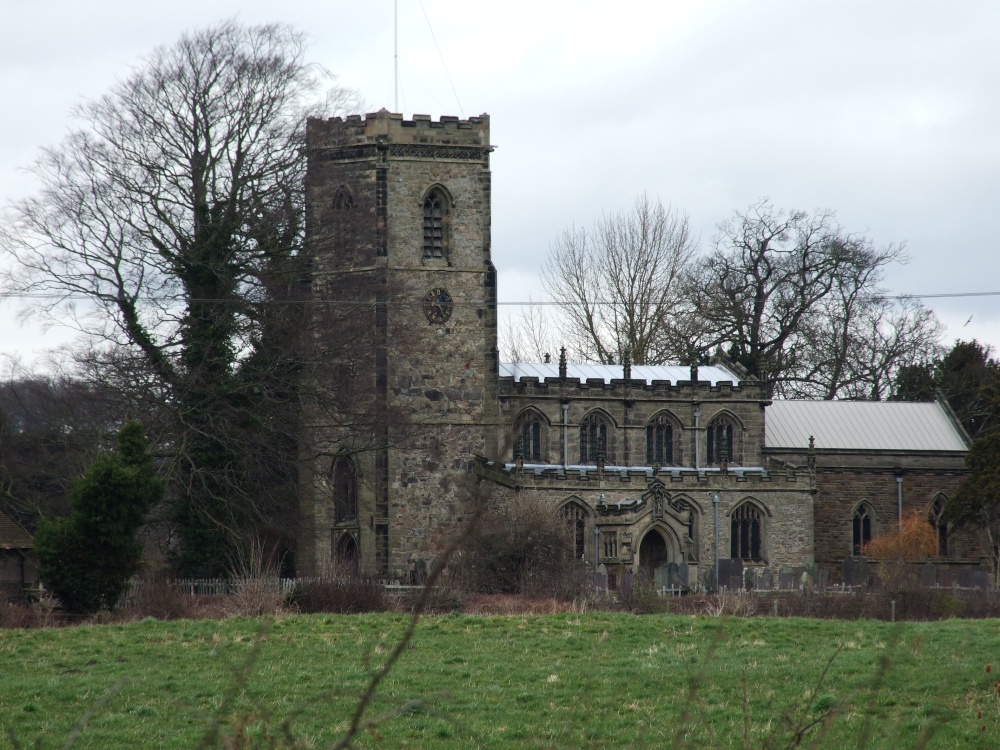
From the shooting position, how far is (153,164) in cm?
3020

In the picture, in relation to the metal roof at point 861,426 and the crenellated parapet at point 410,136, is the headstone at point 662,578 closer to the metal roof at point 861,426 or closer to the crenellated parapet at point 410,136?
the metal roof at point 861,426

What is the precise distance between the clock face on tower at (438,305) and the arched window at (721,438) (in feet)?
28.3

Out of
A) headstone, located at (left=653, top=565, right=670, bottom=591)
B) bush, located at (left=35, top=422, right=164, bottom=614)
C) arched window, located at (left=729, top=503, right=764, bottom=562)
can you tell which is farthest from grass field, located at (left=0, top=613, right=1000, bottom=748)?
arched window, located at (left=729, top=503, right=764, bottom=562)

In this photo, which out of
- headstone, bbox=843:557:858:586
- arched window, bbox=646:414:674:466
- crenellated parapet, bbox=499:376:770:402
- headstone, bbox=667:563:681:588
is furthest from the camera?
arched window, bbox=646:414:674:466

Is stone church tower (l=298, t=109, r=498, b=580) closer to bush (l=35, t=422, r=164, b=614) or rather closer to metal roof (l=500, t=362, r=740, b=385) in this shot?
metal roof (l=500, t=362, r=740, b=385)

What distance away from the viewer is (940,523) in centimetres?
4081

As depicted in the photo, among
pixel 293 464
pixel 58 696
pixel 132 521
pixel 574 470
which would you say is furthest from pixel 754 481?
pixel 58 696

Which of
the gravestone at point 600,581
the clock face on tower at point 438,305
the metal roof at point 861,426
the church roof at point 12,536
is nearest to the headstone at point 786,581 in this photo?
the gravestone at point 600,581

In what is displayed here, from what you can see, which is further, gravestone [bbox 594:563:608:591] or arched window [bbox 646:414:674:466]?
arched window [bbox 646:414:674:466]

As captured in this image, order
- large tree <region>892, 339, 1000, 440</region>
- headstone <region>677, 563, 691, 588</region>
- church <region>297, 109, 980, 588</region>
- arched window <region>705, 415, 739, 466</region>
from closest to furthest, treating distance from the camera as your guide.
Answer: headstone <region>677, 563, 691, 588</region>
church <region>297, 109, 980, 588</region>
arched window <region>705, 415, 739, 466</region>
large tree <region>892, 339, 1000, 440</region>

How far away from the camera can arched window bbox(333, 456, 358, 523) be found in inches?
1393

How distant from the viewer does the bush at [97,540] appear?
22.8 metres

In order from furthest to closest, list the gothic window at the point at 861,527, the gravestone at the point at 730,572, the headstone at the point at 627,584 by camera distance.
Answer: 1. the gothic window at the point at 861,527
2. the gravestone at the point at 730,572
3. the headstone at the point at 627,584

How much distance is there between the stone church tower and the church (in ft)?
0.15
